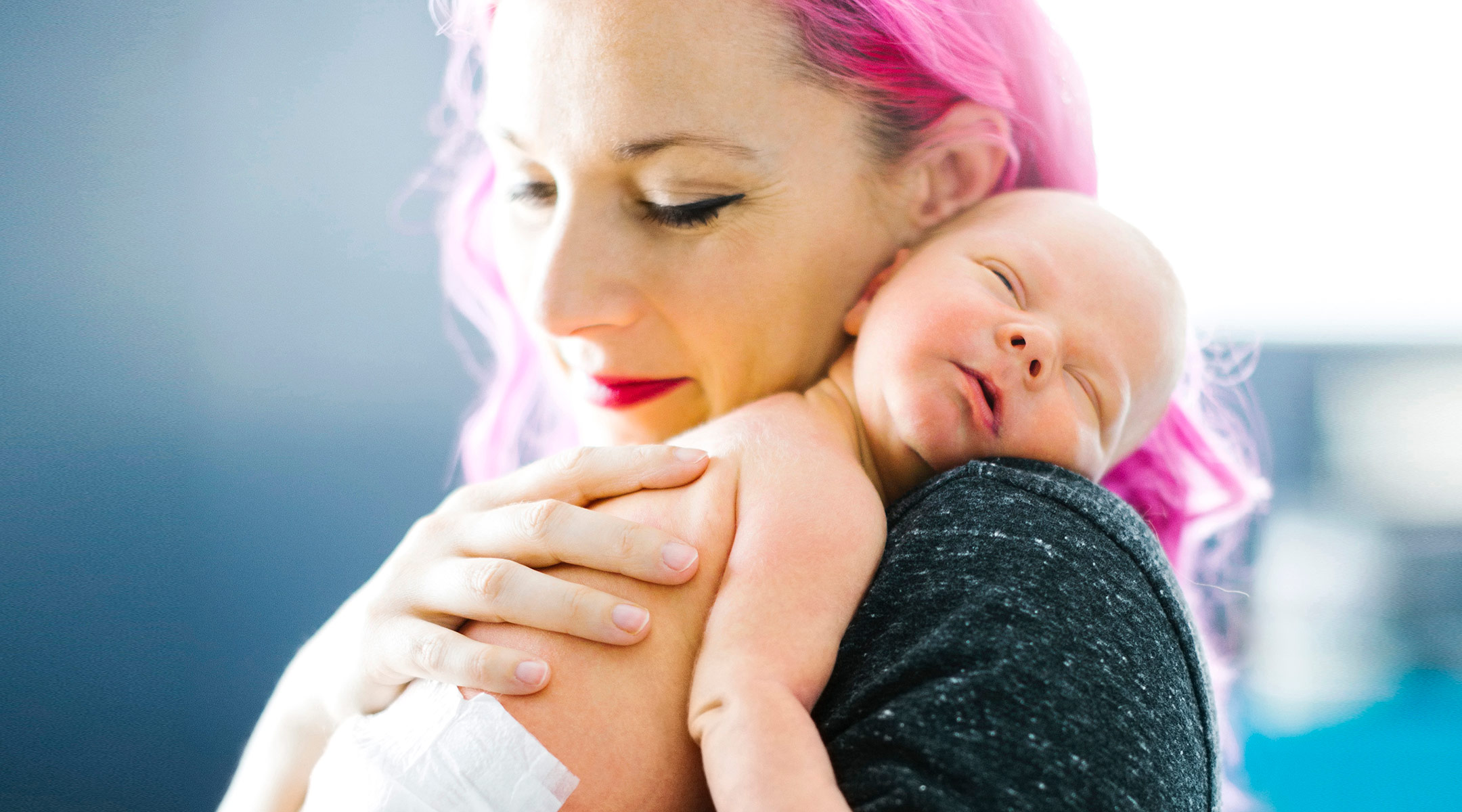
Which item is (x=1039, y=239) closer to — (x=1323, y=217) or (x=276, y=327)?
(x=276, y=327)

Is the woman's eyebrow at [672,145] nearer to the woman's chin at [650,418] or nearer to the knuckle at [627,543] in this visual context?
the woman's chin at [650,418]

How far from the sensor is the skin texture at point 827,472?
73 cm

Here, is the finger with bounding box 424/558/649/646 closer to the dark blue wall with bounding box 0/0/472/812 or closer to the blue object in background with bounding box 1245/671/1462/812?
the dark blue wall with bounding box 0/0/472/812

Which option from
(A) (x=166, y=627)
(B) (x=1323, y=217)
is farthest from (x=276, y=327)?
(B) (x=1323, y=217)

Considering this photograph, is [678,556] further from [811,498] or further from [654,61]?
[654,61]

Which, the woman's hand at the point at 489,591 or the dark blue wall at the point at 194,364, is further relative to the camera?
the dark blue wall at the point at 194,364

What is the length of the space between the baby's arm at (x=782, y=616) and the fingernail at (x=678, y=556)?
1.4 inches

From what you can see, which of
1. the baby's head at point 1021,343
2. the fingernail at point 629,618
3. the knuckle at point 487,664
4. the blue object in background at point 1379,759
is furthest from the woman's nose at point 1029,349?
the blue object in background at point 1379,759

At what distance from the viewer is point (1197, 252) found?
2.51 meters

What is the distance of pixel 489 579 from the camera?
2.78ft

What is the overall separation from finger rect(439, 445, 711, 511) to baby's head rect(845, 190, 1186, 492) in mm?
241

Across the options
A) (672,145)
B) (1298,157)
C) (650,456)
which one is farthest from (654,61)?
(1298,157)

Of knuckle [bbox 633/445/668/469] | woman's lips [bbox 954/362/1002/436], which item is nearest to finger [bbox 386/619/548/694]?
knuckle [bbox 633/445/668/469]

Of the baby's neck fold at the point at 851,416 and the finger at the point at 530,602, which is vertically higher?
the baby's neck fold at the point at 851,416
